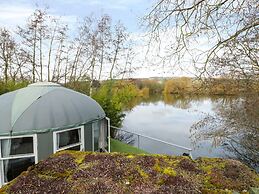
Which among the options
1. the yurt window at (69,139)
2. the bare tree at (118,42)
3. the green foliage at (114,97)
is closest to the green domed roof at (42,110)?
the yurt window at (69,139)

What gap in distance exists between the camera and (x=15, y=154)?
22.4 feet

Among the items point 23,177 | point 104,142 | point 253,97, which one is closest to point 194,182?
point 23,177

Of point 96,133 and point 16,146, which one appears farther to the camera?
point 96,133

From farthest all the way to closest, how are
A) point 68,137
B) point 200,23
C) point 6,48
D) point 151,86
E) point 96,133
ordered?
point 151,86, point 6,48, point 96,133, point 68,137, point 200,23

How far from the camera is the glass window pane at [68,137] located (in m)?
7.40

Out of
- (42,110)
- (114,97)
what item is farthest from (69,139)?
(114,97)

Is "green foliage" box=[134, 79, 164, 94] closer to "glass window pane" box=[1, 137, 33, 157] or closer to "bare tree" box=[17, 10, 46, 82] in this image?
"bare tree" box=[17, 10, 46, 82]

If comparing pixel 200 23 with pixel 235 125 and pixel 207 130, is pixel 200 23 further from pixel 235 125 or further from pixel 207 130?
pixel 207 130

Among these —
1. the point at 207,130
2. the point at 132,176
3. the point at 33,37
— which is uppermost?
the point at 33,37

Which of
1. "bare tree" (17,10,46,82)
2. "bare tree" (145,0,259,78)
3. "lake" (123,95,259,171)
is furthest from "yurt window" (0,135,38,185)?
"bare tree" (17,10,46,82)

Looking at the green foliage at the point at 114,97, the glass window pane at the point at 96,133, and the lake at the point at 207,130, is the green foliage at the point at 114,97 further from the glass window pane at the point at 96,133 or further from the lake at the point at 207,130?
the glass window pane at the point at 96,133

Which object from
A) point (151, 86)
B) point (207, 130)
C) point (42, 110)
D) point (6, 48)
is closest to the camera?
point (42, 110)

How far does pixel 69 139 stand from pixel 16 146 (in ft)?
5.09

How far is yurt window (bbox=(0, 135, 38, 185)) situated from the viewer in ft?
22.3
